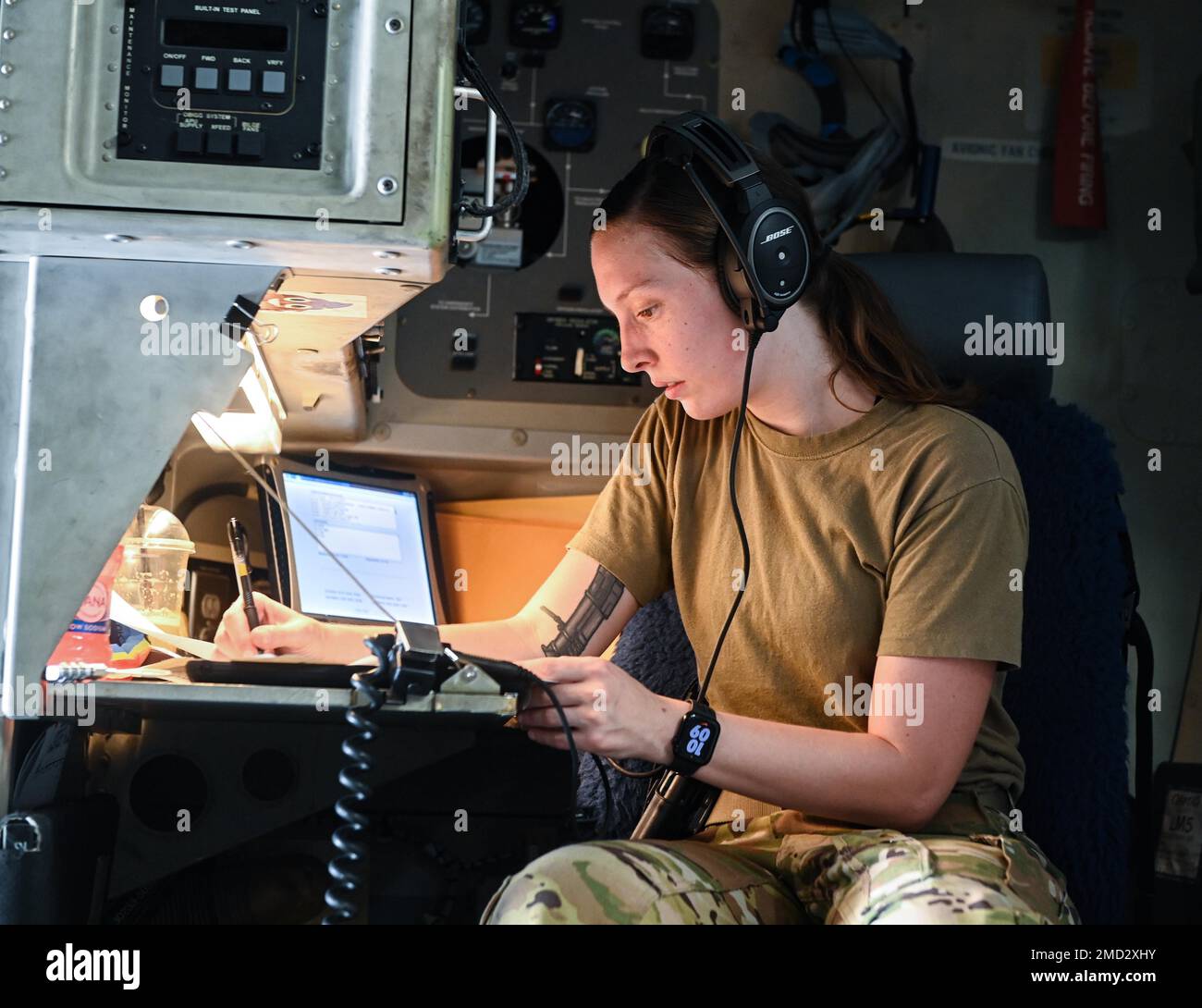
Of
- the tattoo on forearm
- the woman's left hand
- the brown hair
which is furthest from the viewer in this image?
the tattoo on forearm

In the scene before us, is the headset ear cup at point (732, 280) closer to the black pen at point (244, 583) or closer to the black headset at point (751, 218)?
the black headset at point (751, 218)

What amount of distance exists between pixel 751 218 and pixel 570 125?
3.23ft

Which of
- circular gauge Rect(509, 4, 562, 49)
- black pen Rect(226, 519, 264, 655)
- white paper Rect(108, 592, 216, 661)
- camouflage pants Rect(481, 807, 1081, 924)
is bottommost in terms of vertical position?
camouflage pants Rect(481, 807, 1081, 924)

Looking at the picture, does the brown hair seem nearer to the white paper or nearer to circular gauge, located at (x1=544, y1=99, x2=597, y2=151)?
the white paper

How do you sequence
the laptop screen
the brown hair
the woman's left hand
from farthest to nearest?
the laptop screen, the brown hair, the woman's left hand

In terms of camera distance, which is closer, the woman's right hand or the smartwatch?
the smartwatch

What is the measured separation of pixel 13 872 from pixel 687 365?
782 mm

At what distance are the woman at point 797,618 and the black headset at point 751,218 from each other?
2.6 inches

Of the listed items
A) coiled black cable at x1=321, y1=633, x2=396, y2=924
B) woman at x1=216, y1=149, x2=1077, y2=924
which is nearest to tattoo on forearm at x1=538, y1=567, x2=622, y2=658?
woman at x1=216, y1=149, x2=1077, y2=924

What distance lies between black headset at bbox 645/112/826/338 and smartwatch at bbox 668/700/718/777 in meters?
0.39

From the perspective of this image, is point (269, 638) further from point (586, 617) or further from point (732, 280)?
point (732, 280)

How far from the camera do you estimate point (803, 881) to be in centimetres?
122

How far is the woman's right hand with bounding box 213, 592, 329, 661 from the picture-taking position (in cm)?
130
